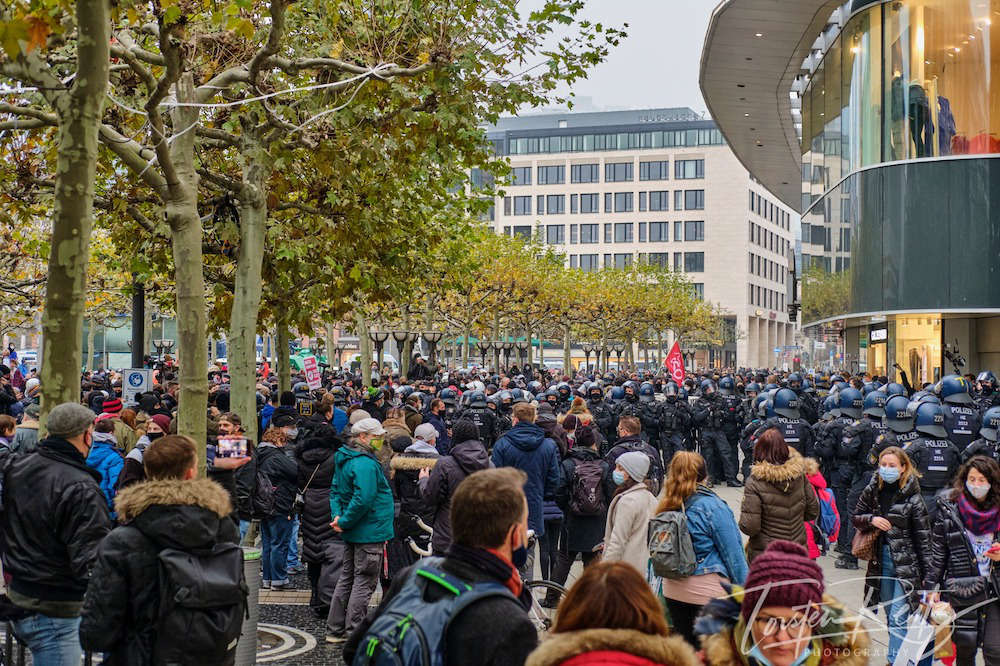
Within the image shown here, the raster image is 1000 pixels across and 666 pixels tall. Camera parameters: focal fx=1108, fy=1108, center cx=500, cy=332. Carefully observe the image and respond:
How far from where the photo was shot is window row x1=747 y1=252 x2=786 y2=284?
101 meters

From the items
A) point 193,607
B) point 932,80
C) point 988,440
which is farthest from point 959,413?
point 932,80

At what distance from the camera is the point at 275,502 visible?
10344 mm

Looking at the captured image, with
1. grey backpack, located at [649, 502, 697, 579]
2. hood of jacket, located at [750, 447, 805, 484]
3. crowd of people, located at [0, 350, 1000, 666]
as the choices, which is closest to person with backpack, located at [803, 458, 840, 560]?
crowd of people, located at [0, 350, 1000, 666]

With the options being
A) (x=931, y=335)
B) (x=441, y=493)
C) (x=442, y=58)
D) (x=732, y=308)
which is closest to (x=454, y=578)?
(x=441, y=493)

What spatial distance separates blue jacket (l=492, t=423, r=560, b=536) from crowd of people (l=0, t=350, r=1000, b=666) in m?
0.02

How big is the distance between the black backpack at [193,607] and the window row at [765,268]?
97608 mm

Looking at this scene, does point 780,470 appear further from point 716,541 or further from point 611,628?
point 611,628

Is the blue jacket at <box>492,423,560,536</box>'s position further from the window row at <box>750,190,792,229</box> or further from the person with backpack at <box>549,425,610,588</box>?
the window row at <box>750,190,792,229</box>

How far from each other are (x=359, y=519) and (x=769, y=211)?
103m

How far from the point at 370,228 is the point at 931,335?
16.1m

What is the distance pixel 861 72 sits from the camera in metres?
25.7

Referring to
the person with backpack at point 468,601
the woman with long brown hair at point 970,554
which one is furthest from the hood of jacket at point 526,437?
the person with backpack at point 468,601

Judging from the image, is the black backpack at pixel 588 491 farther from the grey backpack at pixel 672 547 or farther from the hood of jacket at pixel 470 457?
the grey backpack at pixel 672 547

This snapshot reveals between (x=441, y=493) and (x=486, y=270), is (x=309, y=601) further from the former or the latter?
(x=486, y=270)
